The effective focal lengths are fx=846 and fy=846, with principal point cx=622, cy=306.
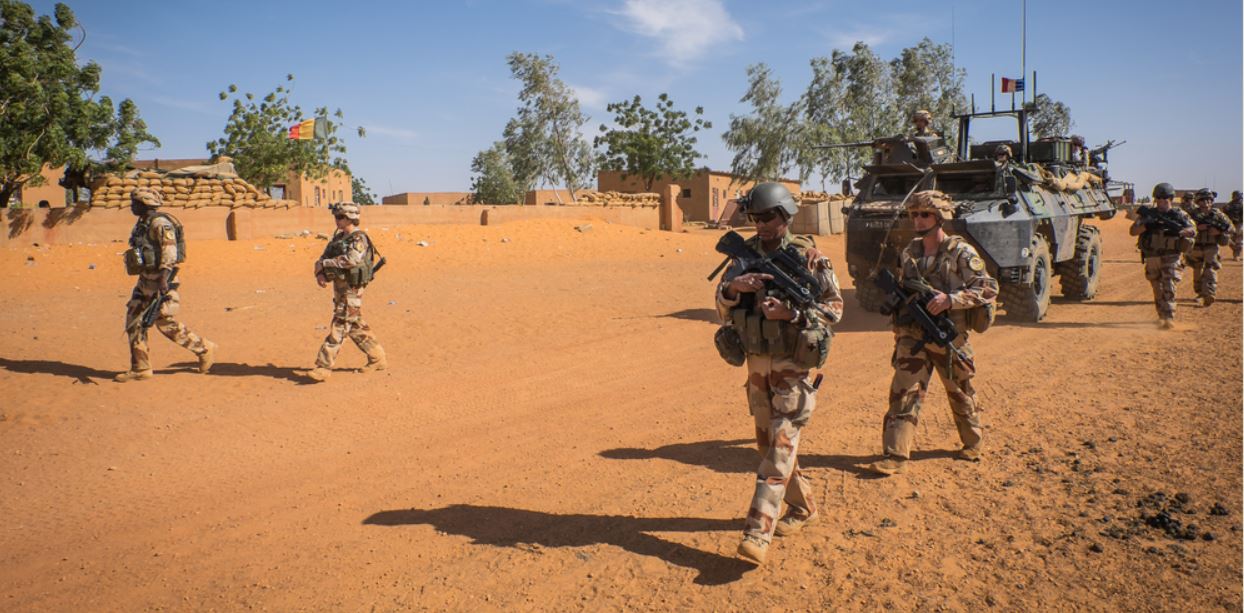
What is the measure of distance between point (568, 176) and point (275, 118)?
52.0 feet

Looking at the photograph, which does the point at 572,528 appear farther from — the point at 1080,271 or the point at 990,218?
the point at 1080,271

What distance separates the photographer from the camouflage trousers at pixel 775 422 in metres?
3.61

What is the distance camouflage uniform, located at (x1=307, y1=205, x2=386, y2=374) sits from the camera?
746cm

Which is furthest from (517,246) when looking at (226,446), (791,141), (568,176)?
(791,141)

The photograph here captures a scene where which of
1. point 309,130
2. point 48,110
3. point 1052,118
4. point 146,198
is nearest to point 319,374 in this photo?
point 146,198

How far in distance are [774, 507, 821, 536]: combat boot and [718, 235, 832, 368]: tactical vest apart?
0.86 m

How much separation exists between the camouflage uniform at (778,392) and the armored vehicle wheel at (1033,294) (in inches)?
271

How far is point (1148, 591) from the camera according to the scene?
3373 mm

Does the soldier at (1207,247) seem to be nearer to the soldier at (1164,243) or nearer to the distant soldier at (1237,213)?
A: the soldier at (1164,243)

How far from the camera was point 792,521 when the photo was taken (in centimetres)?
403

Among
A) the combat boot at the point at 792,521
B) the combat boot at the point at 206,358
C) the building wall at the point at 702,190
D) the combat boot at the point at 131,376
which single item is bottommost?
the combat boot at the point at 792,521

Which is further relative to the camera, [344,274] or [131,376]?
[131,376]

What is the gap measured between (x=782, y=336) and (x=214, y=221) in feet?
60.7

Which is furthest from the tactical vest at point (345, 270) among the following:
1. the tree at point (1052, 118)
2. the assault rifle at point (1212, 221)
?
the tree at point (1052, 118)
